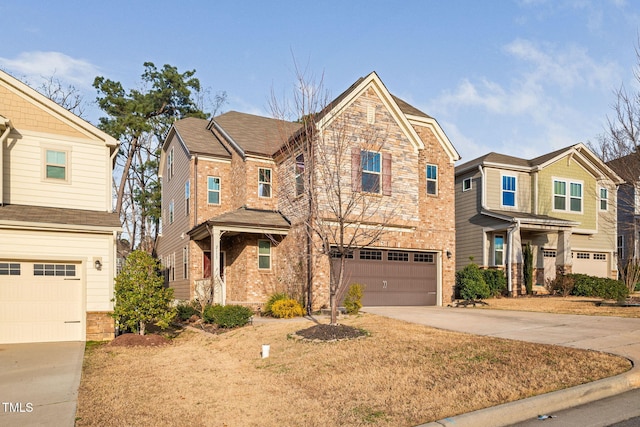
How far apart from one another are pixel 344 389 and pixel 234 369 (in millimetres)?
3177

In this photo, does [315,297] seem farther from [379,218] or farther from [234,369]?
[234,369]

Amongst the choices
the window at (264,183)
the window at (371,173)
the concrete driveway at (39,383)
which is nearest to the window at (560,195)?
the window at (371,173)

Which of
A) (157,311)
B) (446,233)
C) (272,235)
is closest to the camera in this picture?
(157,311)

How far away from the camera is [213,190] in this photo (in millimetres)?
21969

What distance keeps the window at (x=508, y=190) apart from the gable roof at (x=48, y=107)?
18.5 metres

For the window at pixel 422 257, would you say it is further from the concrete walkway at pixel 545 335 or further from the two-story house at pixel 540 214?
the two-story house at pixel 540 214

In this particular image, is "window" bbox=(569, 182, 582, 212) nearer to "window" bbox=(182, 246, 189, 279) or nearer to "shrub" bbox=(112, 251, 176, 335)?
"window" bbox=(182, 246, 189, 279)

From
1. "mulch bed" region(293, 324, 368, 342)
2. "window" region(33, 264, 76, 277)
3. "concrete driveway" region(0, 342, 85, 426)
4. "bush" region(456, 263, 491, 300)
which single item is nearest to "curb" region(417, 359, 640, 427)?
"concrete driveway" region(0, 342, 85, 426)

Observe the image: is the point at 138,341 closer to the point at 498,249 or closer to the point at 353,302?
the point at 353,302

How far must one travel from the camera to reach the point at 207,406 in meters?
7.51

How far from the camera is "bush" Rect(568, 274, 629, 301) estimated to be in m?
19.5

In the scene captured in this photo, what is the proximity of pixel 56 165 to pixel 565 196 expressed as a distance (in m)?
24.1

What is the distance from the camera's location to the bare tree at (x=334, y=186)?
1338 centimetres

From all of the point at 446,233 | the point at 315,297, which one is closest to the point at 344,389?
the point at 315,297
